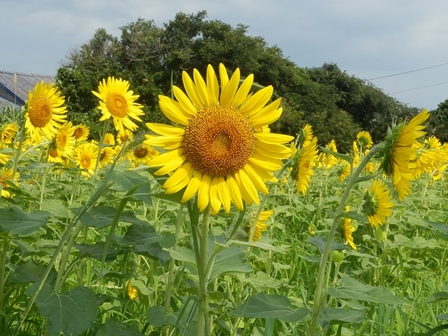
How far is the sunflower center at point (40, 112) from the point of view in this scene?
3209mm

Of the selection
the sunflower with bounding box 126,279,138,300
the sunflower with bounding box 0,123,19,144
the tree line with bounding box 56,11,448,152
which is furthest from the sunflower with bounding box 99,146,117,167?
the tree line with bounding box 56,11,448,152

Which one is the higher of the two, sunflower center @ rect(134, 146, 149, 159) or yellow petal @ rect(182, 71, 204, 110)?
sunflower center @ rect(134, 146, 149, 159)

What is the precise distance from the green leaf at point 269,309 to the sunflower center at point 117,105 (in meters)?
1.90

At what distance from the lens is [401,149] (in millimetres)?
1724

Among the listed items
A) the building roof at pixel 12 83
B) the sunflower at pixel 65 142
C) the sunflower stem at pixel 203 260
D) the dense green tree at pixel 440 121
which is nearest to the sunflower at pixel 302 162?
the sunflower stem at pixel 203 260

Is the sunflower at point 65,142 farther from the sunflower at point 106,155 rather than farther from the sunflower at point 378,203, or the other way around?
the sunflower at point 378,203

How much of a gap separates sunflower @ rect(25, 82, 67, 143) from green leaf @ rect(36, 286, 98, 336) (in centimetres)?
166

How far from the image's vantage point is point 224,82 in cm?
151

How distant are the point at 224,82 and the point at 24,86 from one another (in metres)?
35.4

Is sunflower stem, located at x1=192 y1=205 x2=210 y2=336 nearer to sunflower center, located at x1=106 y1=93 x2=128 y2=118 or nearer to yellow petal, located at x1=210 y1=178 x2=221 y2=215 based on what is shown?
yellow petal, located at x1=210 y1=178 x2=221 y2=215

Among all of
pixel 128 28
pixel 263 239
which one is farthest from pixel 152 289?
pixel 128 28

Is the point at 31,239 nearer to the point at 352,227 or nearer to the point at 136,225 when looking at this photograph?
the point at 136,225

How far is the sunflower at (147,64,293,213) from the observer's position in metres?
1.47

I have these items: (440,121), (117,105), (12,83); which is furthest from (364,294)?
(440,121)
